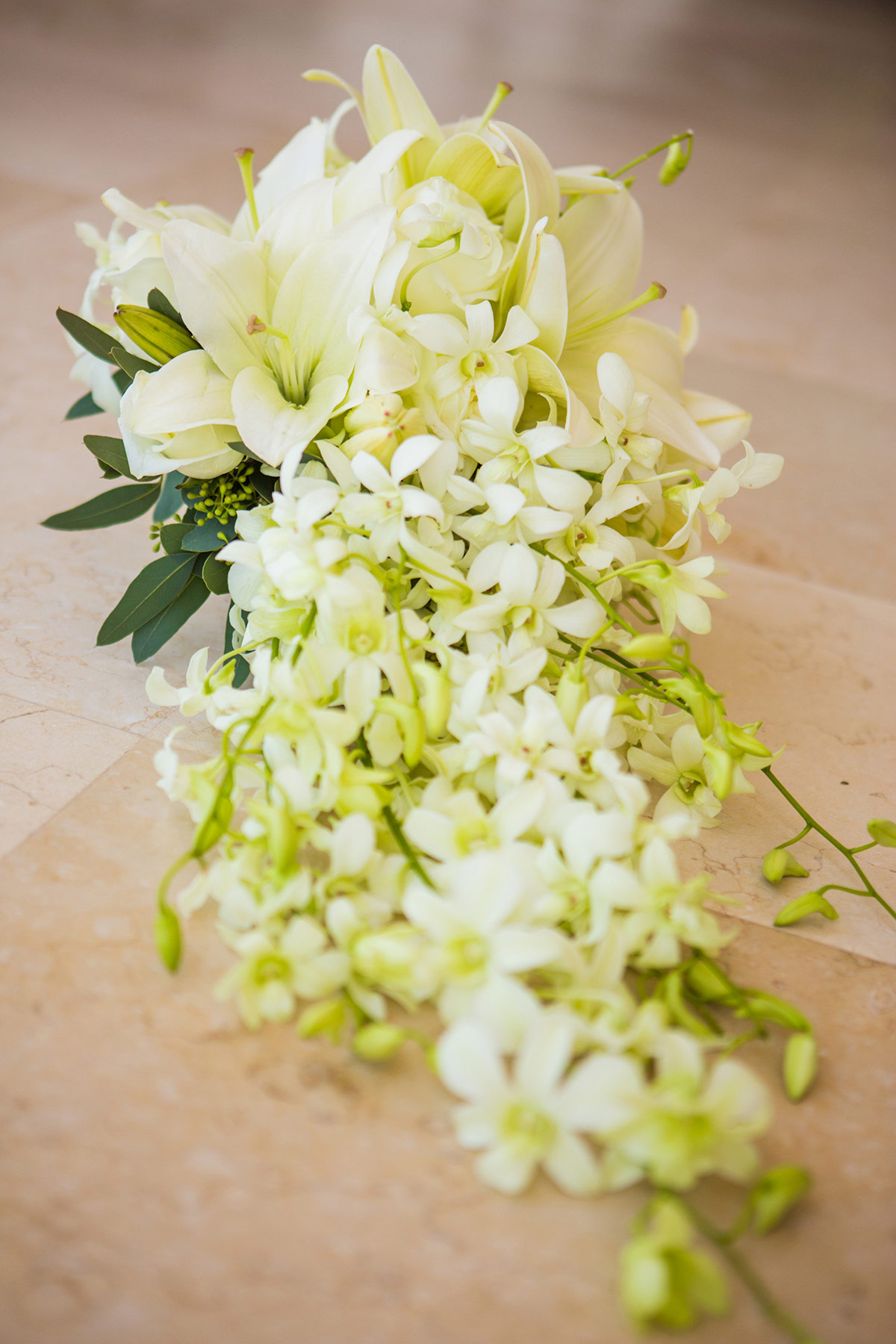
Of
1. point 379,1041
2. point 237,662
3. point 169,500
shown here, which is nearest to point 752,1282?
point 379,1041

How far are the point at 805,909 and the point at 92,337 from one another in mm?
545

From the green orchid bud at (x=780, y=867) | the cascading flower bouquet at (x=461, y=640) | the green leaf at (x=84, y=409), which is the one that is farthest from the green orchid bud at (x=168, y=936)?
the green leaf at (x=84, y=409)

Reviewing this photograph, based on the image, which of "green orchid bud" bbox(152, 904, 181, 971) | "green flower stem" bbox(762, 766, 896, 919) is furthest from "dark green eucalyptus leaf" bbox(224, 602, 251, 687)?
"green flower stem" bbox(762, 766, 896, 919)

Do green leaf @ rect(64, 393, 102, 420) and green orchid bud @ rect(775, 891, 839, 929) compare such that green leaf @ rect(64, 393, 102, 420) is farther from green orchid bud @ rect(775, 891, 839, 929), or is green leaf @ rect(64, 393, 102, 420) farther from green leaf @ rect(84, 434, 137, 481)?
green orchid bud @ rect(775, 891, 839, 929)

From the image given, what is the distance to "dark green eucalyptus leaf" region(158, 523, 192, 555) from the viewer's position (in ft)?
Result: 2.29

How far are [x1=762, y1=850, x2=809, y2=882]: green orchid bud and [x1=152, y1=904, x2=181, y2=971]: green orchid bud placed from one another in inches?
13.2

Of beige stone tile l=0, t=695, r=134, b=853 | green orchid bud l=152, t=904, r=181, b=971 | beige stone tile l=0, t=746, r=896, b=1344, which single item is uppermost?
green orchid bud l=152, t=904, r=181, b=971

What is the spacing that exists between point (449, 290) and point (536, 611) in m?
0.19

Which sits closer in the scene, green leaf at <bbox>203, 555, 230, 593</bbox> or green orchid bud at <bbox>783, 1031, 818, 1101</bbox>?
green orchid bud at <bbox>783, 1031, 818, 1101</bbox>

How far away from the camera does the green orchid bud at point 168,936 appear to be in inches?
19.3

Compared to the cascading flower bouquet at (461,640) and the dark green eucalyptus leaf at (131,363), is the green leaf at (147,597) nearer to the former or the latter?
the cascading flower bouquet at (461,640)

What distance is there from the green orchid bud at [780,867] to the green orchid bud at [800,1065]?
13cm

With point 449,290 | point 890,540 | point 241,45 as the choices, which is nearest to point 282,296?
point 449,290

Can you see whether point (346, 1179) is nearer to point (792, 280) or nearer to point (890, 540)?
point (890, 540)
